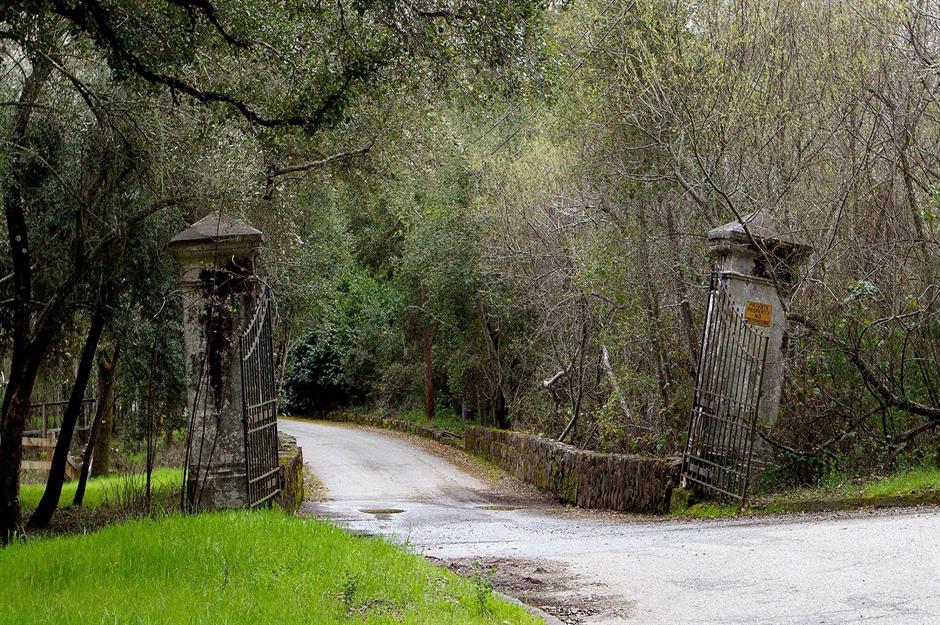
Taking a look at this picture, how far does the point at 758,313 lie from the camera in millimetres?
13023

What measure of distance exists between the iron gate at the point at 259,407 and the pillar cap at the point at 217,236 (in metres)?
0.56

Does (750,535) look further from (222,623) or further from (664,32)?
(664,32)

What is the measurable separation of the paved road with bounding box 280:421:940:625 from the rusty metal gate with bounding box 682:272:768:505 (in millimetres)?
1109

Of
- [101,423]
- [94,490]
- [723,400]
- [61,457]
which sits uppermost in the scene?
[723,400]

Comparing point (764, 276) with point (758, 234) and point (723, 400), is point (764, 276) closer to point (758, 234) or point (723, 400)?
point (758, 234)

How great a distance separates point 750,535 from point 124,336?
8.33 m

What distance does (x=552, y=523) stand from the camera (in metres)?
13.2

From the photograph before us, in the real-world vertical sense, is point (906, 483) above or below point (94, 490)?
above

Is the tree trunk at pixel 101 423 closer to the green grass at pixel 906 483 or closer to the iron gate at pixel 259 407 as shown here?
the iron gate at pixel 259 407

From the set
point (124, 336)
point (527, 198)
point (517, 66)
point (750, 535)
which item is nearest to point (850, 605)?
point (750, 535)

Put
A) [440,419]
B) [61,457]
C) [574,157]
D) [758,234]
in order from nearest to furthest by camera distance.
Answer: [758,234] → [61,457] → [574,157] → [440,419]

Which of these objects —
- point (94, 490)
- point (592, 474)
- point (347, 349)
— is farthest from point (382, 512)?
point (347, 349)

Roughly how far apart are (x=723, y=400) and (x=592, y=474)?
413cm

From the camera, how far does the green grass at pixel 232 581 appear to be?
5.62 m
